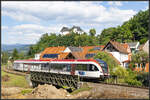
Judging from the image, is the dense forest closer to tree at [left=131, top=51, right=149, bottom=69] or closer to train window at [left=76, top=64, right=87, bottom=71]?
tree at [left=131, top=51, right=149, bottom=69]

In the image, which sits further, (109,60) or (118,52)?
(118,52)

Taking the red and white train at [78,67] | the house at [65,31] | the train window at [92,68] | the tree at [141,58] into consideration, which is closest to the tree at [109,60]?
the tree at [141,58]

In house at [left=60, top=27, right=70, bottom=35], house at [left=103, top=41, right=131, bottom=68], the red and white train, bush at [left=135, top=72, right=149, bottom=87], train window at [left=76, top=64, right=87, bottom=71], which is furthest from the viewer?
house at [left=60, top=27, right=70, bottom=35]

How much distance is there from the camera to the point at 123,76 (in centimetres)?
2755

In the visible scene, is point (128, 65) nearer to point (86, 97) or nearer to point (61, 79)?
point (61, 79)

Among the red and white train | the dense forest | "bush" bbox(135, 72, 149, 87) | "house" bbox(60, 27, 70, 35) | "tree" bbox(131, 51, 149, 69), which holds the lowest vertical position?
"bush" bbox(135, 72, 149, 87)

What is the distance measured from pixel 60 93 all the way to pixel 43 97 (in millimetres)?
2284

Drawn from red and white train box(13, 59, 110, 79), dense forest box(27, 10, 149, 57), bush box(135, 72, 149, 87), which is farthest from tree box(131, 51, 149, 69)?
dense forest box(27, 10, 149, 57)

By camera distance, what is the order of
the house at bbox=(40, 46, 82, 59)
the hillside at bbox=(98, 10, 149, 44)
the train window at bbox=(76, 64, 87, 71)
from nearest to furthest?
1. the train window at bbox=(76, 64, 87, 71)
2. the house at bbox=(40, 46, 82, 59)
3. the hillside at bbox=(98, 10, 149, 44)

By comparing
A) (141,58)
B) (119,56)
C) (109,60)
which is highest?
(119,56)

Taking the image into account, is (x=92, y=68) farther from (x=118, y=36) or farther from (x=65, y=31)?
(x=65, y=31)

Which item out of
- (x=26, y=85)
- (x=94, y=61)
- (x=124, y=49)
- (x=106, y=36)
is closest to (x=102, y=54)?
(x=94, y=61)

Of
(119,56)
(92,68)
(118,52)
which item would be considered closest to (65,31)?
(118,52)

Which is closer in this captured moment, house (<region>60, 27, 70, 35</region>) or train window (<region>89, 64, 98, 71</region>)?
train window (<region>89, 64, 98, 71</region>)
